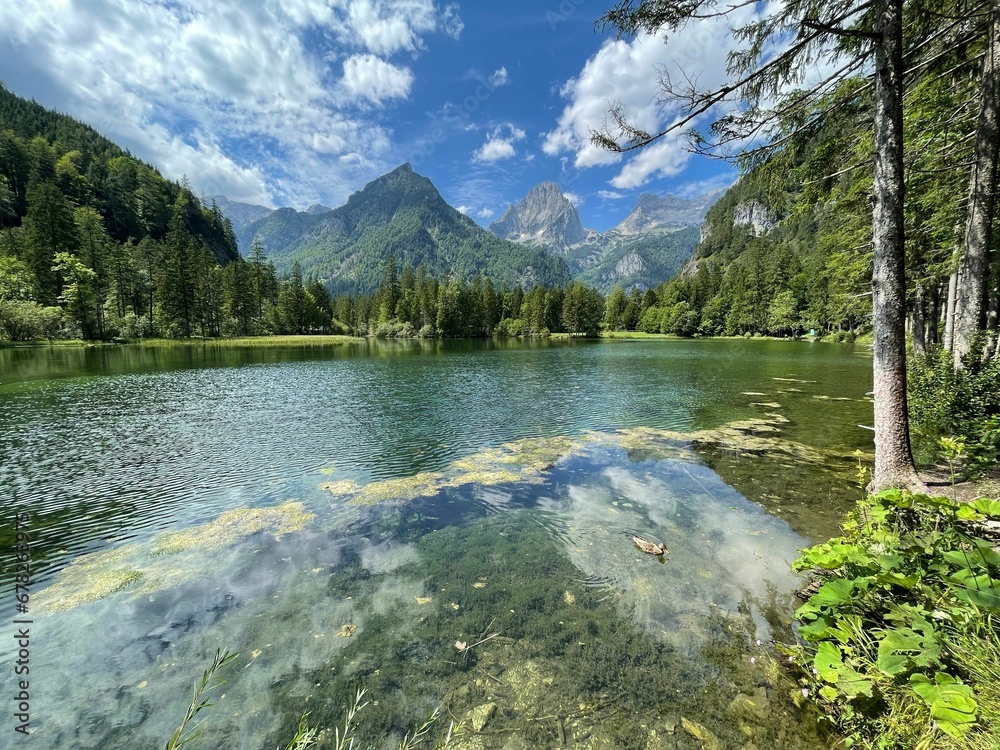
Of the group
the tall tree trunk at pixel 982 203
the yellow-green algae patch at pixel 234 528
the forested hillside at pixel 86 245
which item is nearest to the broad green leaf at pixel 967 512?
the tall tree trunk at pixel 982 203

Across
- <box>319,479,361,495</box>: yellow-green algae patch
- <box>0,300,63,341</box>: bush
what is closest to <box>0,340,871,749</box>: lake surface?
<box>319,479,361,495</box>: yellow-green algae patch

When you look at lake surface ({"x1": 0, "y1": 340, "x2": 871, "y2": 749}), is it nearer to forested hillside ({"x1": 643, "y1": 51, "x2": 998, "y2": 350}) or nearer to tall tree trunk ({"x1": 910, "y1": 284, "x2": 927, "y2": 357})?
forested hillside ({"x1": 643, "y1": 51, "x2": 998, "y2": 350})

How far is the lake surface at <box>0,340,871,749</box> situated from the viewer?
449 cm

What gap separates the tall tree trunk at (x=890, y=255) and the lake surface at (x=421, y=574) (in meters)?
2.43

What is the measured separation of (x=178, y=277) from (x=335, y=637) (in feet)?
348

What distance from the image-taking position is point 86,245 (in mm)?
76938

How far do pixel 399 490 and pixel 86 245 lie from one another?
105590 millimetres

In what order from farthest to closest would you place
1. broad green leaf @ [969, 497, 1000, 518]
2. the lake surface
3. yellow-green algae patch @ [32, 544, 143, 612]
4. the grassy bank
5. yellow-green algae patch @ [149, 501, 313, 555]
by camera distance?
the grassy bank → yellow-green algae patch @ [149, 501, 313, 555] → yellow-green algae patch @ [32, 544, 143, 612] → the lake surface → broad green leaf @ [969, 497, 1000, 518]

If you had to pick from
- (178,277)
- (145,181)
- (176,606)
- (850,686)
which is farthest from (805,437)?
(145,181)

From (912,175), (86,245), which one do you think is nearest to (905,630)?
(912,175)

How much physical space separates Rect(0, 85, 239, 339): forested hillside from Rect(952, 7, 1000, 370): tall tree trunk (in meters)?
89.5

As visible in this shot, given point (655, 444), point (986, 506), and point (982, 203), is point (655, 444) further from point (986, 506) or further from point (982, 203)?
point (986, 506)

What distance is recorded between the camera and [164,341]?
250 feet

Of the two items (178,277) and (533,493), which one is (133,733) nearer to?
(533,493)
